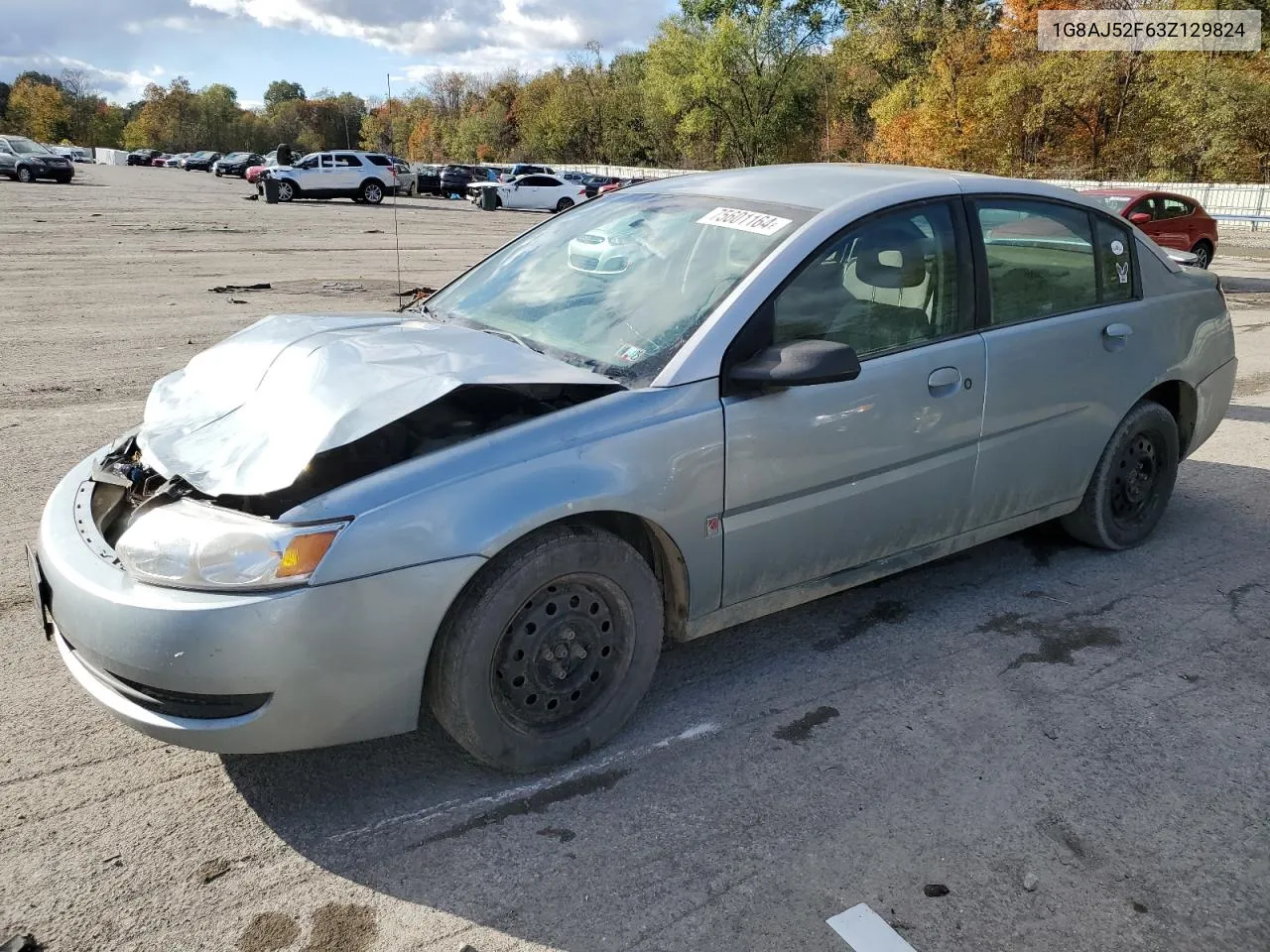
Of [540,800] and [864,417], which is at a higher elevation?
[864,417]

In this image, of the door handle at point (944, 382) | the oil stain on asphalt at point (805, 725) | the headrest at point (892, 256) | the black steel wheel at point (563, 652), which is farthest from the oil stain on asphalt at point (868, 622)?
the headrest at point (892, 256)

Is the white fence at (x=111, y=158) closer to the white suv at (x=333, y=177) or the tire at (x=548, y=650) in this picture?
the white suv at (x=333, y=177)

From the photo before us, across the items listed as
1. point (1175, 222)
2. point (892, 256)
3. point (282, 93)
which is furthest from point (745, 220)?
point (282, 93)

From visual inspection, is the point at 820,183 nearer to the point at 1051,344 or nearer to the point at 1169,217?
the point at 1051,344

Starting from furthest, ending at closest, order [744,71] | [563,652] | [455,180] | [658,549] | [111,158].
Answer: [111,158], [744,71], [455,180], [658,549], [563,652]

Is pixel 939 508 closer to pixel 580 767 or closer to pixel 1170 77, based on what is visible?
pixel 580 767

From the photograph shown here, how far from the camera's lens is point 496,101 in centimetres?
9900

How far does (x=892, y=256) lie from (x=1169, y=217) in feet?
52.3

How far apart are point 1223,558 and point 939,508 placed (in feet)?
6.18

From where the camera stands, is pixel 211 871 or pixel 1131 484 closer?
pixel 211 871

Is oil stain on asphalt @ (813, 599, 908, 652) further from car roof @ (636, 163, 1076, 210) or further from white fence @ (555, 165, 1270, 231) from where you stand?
white fence @ (555, 165, 1270, 231)

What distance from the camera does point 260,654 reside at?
238 centimetres

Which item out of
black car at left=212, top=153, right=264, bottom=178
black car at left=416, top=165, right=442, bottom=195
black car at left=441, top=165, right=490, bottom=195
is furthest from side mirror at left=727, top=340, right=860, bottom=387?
black car at left=212, top=153, right=264, bottom=178

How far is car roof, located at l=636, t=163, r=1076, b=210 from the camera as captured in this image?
11.8ft
